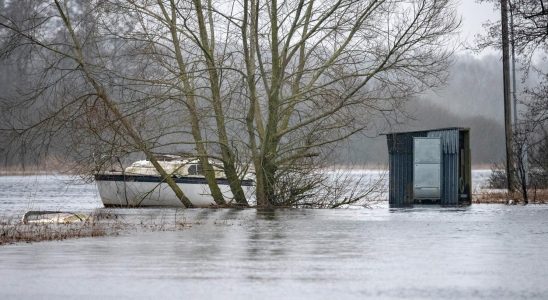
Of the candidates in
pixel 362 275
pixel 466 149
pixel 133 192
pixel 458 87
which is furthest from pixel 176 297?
pixel 458 87

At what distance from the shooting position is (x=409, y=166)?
35438mm

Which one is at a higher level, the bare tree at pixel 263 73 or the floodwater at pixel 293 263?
the bare tree at pixel 263 73

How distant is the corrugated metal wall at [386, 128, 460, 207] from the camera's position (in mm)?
34750

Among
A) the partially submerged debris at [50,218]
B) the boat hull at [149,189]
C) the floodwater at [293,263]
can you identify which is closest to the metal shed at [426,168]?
the boat hull at [149,189]

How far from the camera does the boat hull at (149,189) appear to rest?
3878cm

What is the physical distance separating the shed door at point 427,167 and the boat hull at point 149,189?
698 centimetres

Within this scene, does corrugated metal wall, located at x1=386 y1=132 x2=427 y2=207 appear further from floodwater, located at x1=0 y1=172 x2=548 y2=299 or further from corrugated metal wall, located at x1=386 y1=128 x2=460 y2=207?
floodwater, located at x1=0 y1=172 x2=548 y2=299

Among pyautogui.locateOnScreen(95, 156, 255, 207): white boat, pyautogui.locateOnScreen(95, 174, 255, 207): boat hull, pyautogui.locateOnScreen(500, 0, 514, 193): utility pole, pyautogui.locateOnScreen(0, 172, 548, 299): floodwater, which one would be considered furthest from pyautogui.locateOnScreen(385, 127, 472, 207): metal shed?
pyautogui.locateOnScreen(0, 172, 548, 299): floodwater

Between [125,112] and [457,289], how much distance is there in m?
20.6

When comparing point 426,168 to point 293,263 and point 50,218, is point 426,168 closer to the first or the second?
point 50,218

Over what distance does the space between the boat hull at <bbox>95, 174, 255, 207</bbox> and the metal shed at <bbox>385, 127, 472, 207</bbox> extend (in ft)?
20.4

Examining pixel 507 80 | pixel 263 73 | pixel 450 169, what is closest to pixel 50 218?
pixel 263 73

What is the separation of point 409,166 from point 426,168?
34.4 inches

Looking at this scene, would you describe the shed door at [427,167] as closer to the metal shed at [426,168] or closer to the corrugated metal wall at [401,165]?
the metal shed at [426,168]
